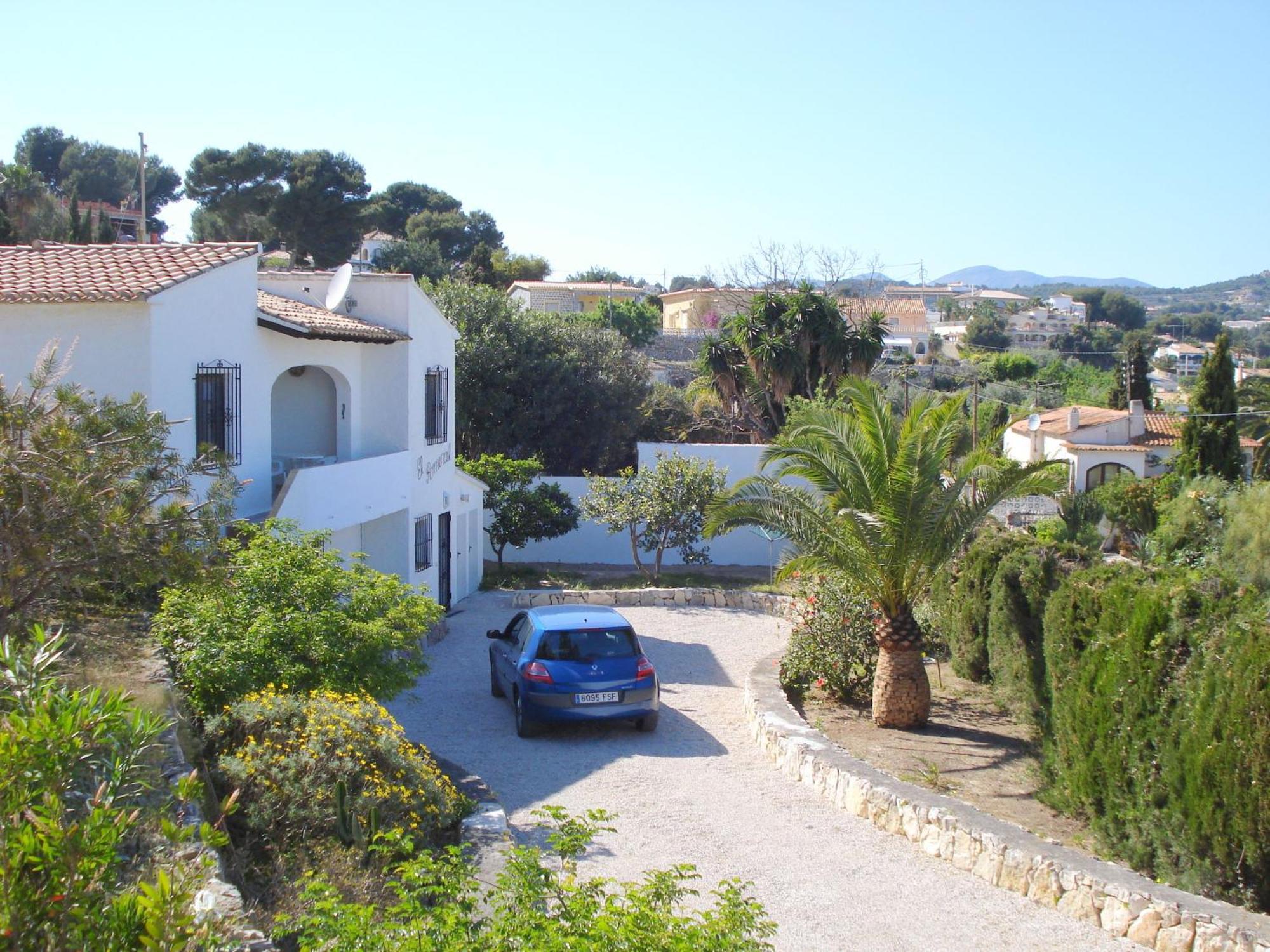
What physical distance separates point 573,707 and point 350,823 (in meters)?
5.46

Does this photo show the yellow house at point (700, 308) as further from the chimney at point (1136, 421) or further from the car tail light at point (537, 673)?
the car tail light at point (537, 673)

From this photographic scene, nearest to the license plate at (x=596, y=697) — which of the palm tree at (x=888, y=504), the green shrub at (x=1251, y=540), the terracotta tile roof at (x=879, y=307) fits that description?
the palm tree at (x=888, y=504)

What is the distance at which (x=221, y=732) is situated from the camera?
8.43 meters

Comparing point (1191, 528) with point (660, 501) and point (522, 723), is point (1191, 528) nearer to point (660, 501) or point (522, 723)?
point (660, 501)

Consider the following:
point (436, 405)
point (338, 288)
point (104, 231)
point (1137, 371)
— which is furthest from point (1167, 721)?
point (1137, 371)

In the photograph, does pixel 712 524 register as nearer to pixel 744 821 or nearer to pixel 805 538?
pixel 805 538

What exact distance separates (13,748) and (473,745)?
9.82 meters

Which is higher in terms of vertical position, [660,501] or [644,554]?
[660,501]

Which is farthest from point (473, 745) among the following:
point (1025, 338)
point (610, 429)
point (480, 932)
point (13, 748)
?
point (1025, 338)

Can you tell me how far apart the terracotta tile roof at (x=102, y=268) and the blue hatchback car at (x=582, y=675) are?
19.7 feet

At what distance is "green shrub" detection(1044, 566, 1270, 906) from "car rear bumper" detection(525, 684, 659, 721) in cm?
476

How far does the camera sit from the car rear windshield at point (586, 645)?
42.8 ft

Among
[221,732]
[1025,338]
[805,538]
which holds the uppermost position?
[1025,338]

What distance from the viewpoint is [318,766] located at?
25.6ft
